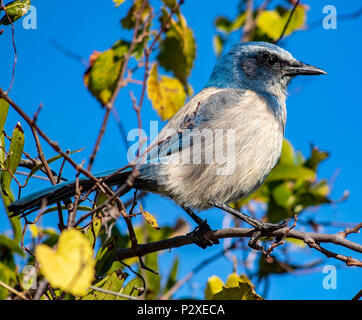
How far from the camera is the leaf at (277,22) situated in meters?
4.49

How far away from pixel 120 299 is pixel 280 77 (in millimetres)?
2616

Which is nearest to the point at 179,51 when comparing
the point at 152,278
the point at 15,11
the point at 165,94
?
the point at 165,94

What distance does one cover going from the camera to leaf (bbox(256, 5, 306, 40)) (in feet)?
14.7

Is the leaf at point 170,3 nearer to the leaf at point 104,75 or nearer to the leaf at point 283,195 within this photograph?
the leaf at point 104,75

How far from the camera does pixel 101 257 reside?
2.98 meters

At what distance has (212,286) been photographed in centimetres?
321

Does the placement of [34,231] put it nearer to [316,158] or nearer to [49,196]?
[49,196]

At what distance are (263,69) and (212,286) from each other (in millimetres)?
2082

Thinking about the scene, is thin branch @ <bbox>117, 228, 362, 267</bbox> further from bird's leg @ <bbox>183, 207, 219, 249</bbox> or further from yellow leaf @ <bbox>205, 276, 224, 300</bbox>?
yellow leaf @ <bbox>205, 276, 224, 300</bbox>

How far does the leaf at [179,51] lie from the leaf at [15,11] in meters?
1.13
